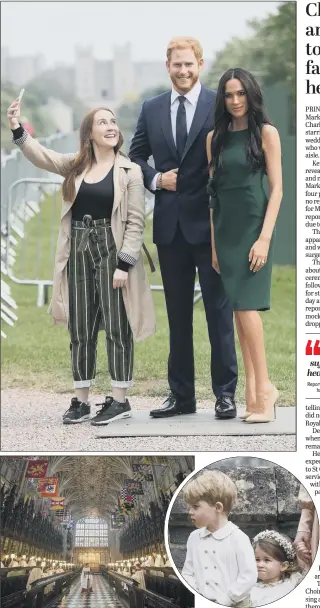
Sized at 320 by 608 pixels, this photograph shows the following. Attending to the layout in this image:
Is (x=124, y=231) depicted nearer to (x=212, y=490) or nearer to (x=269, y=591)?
(x=212, y=490)

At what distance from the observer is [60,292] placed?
6.08m

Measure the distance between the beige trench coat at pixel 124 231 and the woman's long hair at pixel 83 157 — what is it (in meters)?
0.03

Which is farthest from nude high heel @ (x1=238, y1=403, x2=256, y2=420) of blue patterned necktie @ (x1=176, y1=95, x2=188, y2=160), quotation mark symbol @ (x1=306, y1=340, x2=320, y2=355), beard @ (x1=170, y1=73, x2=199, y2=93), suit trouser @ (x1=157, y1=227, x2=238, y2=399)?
beard @ (x1=170, y1=73, x2=199, y2=93)

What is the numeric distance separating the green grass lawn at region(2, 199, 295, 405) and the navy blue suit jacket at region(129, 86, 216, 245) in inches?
9.9

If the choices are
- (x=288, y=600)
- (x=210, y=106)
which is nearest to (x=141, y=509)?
(x=288, y=600)

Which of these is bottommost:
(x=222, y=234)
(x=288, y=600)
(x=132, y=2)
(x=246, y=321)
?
(x=288, y=600)

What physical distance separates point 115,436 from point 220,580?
89cm

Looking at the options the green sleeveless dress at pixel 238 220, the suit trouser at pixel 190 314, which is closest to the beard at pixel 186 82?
the green sleeveless dress at pixel 238 220

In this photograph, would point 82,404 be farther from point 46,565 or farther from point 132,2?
point 132,2

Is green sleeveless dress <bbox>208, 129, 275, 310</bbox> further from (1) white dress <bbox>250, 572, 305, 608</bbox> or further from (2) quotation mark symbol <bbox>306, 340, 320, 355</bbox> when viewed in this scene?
(1) white dress <bbox>250, 572, 305, 608</bbox>

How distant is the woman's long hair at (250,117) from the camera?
5.78 m

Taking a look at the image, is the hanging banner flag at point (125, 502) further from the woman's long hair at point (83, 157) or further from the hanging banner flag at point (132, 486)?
the woman's long hair at point (83, 157)

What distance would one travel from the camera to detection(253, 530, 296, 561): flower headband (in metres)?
5.77

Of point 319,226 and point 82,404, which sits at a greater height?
point 319,226
